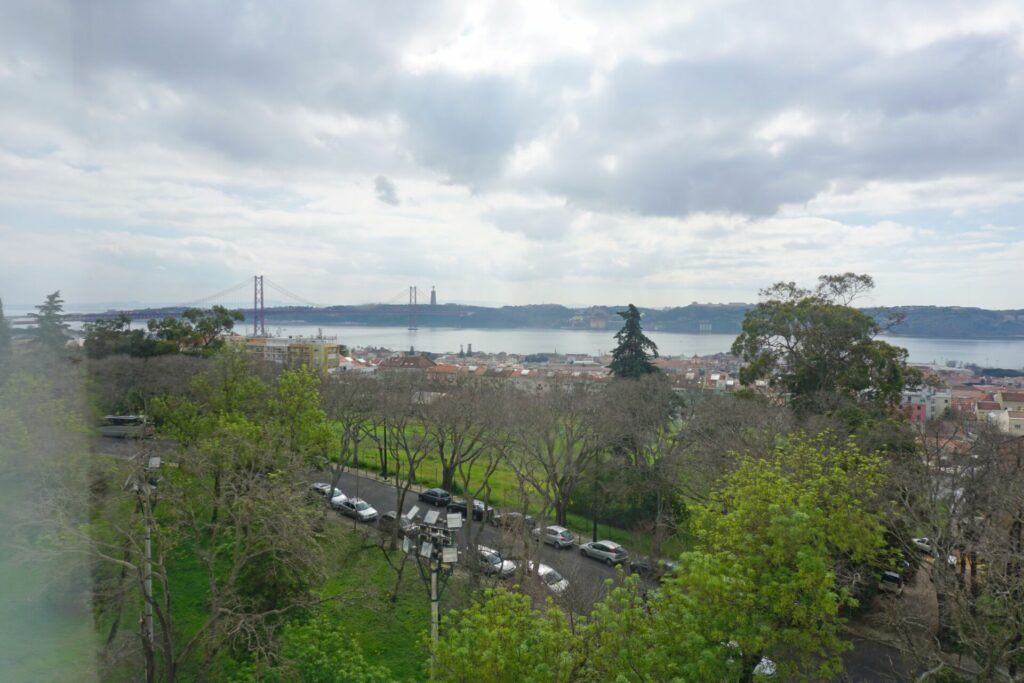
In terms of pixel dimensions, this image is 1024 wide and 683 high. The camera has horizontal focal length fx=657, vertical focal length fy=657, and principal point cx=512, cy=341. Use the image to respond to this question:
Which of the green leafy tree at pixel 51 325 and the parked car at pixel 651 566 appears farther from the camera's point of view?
the parked car at pixel 651 566

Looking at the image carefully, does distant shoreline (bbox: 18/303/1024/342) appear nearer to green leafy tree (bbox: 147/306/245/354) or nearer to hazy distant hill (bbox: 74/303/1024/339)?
hazy distant hill (bbox: 74/303/1024/339)

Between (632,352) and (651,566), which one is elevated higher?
(632,352)

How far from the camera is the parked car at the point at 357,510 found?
37.4 ft

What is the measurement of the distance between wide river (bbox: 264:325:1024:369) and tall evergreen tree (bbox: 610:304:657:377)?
43521 millimetres

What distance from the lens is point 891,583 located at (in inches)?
366

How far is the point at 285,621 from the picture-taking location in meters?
5.96

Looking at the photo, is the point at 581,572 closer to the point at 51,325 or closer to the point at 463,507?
the point at 463,507

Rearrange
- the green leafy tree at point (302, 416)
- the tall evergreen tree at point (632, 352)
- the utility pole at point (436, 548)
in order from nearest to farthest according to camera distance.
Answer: the utility pole at point (436, 548)
the green leafy tree at point (302, 416)
the tall evergreen tree at point (632, 352)

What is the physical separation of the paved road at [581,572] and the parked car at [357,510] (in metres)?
0.59

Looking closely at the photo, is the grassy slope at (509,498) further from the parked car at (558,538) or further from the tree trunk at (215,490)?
the tree trunk at (215,490)

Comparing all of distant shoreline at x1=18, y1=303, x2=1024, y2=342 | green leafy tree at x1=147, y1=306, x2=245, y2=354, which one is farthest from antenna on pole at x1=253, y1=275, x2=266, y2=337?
green leafy tree at x1=147, y1=306, x2=245, y2=354

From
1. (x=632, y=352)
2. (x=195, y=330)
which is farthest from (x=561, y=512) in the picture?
(x=195, y=330)

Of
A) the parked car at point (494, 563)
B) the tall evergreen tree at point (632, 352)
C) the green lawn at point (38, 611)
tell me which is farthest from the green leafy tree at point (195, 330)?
the green lawn at point (38, 611)

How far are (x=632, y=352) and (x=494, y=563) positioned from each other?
900 cm
